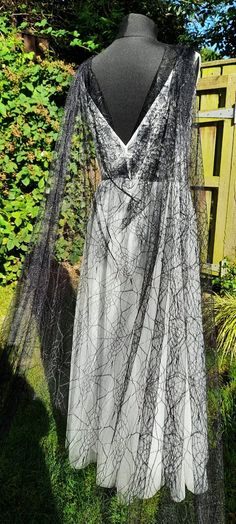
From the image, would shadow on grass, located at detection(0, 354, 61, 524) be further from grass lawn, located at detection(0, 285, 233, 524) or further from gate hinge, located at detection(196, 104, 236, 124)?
gate hinge, located at detection(196, 104, 236, 124)

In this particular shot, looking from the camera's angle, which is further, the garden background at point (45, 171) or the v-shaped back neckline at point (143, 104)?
the garden background at point (45, 171)

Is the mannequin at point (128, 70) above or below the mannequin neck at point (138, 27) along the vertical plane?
below

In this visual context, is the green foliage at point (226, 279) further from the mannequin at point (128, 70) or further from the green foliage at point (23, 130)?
the mannequin at point (128, 70)

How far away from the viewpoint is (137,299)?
1.49m

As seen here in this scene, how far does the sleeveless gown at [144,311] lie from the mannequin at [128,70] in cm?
3

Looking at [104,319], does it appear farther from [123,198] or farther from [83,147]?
[83,147]

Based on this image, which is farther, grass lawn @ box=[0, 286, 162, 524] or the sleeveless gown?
grass lawn @ box=[0, 286, 162, 524]

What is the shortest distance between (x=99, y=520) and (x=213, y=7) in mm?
5163

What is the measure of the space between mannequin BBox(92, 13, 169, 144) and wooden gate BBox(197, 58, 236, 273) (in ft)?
7.72

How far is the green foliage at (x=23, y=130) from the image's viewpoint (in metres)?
3.63

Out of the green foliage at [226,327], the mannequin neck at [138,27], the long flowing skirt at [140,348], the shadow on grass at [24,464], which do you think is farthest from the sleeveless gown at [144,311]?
the green foliage at [226,327]

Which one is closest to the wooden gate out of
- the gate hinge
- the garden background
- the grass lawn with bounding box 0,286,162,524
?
the gate hinge

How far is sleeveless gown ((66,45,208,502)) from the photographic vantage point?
1.33m

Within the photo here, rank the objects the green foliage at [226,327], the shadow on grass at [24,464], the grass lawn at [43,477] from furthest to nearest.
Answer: the green foliage at [226,327], the shadow on grass at [24,464], the grass lawn at [43,477]
